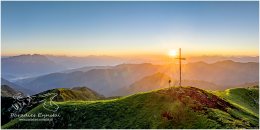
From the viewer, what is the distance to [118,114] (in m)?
47.2

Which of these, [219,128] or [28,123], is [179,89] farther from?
[28,123]

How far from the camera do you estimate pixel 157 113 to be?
44.1m

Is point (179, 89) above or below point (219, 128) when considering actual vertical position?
above

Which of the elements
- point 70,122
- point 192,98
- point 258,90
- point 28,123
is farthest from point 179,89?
point 258,90

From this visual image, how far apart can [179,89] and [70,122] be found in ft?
57.8

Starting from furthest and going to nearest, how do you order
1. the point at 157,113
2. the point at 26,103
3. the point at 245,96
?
the point at 26,103 → the point at 245,96 → the point at 157,113

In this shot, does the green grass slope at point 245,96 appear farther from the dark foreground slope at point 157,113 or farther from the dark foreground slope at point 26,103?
the dark foreground slope at point 26,103

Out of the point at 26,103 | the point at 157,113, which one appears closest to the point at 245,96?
the point at 157,113

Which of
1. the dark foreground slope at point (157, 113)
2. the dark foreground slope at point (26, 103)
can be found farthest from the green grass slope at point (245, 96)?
the dark foreground slope at point (26, 103)

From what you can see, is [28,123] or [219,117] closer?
[219,117]

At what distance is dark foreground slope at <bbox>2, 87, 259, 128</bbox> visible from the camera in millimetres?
40875

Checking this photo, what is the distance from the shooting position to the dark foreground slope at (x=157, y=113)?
134 feet

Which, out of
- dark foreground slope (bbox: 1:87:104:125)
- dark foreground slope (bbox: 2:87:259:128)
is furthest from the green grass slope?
dark foreground slope (bbox: 1:87:104:125)

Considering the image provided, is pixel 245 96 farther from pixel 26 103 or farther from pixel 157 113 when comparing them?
pixel 26 103
